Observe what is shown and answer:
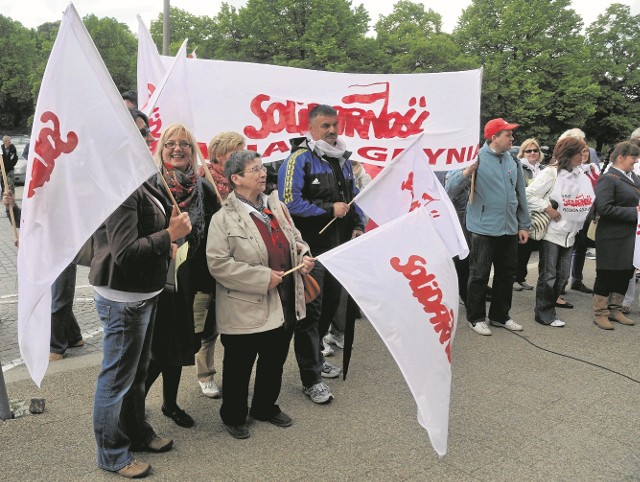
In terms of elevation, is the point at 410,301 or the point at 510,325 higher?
the point at 410,301

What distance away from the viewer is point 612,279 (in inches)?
231

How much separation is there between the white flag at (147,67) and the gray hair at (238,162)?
64.7 inches

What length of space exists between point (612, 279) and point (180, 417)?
451cm

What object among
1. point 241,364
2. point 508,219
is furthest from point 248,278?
point 508,219

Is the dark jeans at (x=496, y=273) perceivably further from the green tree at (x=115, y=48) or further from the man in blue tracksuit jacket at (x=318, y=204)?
the green tree at (x=115, y=48)

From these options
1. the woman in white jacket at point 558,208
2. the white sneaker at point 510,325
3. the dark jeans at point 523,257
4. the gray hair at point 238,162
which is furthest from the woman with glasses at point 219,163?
the dark jeans at point 523,257

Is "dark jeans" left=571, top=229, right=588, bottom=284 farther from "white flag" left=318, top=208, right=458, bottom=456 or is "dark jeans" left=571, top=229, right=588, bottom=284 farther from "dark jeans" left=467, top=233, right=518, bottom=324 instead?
"white flag" left=318, top=208, right=458, bottom=456

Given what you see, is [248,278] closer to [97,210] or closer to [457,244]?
[97,210]

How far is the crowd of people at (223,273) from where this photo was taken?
2842 millimetres

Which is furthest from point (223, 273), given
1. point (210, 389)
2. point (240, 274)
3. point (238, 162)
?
point (210, 389)

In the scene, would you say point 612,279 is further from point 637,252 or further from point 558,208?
point 558,208

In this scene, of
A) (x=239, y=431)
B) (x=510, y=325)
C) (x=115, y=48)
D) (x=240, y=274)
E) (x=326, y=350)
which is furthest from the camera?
(x=115, y=48)

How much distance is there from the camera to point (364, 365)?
15.3ft

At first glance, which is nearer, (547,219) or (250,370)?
(250,370)
